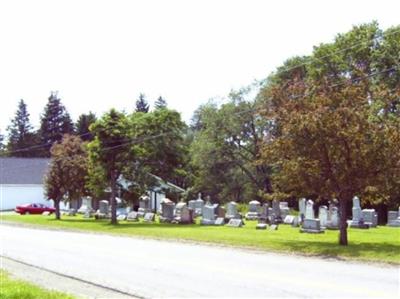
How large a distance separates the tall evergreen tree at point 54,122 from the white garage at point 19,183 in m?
37.3

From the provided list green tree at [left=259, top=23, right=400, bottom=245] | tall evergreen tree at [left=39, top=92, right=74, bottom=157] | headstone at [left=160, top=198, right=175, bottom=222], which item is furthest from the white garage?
green tree at [left=259, top=23, right=400, bottom=245]

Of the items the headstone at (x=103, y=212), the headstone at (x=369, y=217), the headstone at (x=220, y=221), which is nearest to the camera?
the headstone at (x=369, y=217)

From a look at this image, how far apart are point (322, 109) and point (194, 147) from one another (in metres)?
43.5

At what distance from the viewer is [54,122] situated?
372 ft

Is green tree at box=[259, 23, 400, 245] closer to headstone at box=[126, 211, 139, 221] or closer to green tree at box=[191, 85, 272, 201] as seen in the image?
headstone at box=[126, 211, 139, 221]

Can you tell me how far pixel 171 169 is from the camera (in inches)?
2020

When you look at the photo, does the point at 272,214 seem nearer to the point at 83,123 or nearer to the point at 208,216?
the point at 208,216

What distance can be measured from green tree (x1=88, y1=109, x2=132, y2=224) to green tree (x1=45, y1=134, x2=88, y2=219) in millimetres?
3414

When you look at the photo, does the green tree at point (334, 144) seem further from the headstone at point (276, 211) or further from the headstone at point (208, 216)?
the headstone at point (276, 211)

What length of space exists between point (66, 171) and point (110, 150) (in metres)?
7.35

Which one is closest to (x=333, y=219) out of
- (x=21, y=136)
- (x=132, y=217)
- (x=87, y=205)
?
(x=132, y=217)

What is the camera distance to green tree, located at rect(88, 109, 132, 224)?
41062mm

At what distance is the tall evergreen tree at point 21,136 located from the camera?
111 meters

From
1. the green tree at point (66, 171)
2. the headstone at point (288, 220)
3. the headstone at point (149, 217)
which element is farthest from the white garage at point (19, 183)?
the headstone at point (288, 220)
